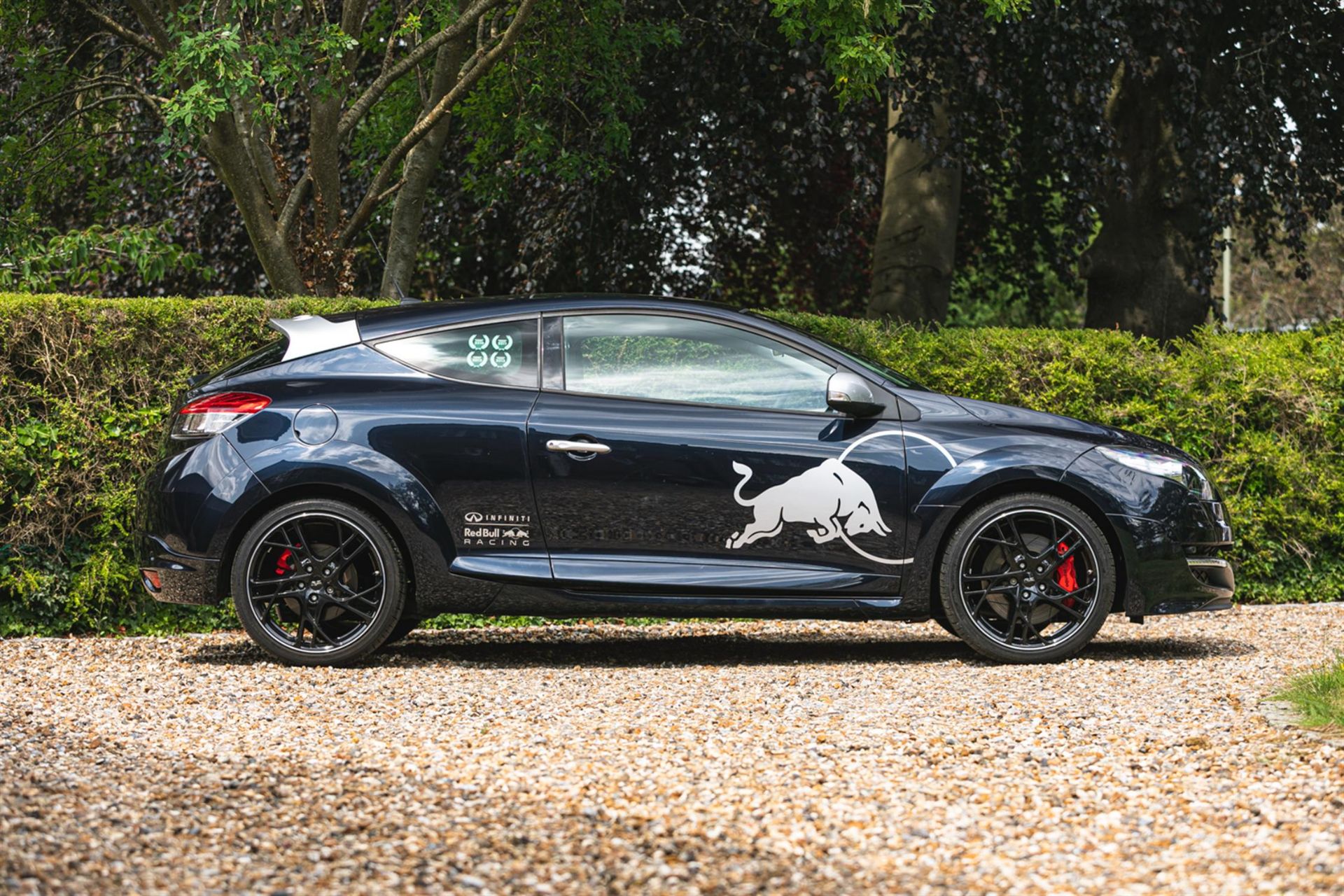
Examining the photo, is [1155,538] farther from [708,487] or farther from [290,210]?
[290,210]

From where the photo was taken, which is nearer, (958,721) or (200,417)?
(958,721)

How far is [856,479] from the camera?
6.31m

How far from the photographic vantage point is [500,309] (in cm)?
653

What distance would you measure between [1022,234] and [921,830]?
557 inches

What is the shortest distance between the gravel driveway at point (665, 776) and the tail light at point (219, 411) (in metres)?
1.05

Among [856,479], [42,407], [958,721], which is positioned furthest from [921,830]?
[42,407]

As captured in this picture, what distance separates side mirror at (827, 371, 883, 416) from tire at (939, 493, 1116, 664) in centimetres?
66

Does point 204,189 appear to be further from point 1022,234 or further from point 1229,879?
point 1229,879

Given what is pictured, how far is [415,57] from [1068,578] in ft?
19.7

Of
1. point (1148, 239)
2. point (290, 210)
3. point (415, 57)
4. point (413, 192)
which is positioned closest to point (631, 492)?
point (415, 57)

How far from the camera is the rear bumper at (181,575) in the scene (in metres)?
6.28

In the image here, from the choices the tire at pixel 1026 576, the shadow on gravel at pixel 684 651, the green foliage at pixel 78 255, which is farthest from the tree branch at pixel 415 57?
the tire at pixel 1026 576

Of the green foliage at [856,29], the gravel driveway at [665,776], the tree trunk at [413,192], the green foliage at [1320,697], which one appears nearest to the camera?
the gravel driveway at [665,776]

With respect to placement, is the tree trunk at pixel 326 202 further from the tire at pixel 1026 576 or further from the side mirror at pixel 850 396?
the tire at pixel 1026 576
